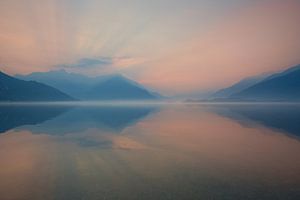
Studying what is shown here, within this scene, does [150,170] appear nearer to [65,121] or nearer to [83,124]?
[83,124]

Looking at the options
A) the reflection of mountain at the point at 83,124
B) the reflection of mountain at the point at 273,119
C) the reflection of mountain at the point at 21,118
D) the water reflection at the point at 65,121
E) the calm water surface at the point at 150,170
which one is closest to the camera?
the calm water surface at the point at 150,170

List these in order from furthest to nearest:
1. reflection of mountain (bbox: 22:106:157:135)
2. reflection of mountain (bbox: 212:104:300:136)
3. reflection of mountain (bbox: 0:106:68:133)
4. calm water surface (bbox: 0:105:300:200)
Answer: reflection of mountain (bbox: 0:106:68:133)
reflection of mountain (bbox: 212:104:300:136)
reflection of mountain (bbox: 22:106:157:135)
calm water surface (bbox: 0:105:300:200)

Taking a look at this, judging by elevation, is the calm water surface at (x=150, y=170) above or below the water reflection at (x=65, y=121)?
below

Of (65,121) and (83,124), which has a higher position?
(65,121)

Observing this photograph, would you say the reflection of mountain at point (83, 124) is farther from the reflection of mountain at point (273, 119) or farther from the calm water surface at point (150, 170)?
the reflection of mountain at point (273, 119)

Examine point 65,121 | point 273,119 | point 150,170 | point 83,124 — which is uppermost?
point 65,121

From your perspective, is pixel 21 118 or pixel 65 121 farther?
pixel 21 118

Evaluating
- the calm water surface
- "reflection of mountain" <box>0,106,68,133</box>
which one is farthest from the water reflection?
the calm water surface

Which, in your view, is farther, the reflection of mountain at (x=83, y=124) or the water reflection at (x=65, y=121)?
the water reflection at (x=65, y=121)

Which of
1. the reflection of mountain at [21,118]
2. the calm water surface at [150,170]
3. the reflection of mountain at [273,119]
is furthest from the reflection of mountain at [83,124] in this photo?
the reflection of mountain at [273,119]

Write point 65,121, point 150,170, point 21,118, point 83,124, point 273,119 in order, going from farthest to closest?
point 21,118, point 273,119, point 65,121, point 83,124, point 150,170

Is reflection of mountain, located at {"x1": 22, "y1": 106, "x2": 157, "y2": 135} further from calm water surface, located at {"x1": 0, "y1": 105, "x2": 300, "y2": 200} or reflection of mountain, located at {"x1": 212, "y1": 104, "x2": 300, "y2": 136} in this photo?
reflection of mountain, located at {"x1": 212, "y1": 104, "x2": 300, "y2": 136}

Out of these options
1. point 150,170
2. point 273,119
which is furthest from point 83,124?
point 273,119

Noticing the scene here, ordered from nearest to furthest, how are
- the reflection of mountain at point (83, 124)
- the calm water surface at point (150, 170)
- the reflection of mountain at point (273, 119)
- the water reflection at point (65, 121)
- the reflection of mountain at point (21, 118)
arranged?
the calm water surface at point (150, 170), the reflection of mountain at point (83, 124), the reflection of mountain at point (273, 119), the water reflection at point (65, 121), the reflection of mountain at point (21, 118)
